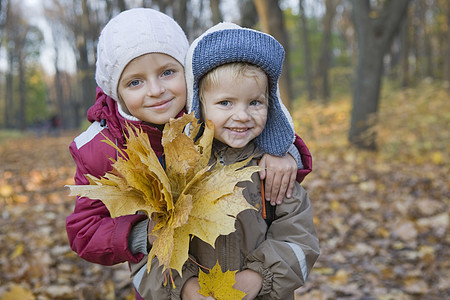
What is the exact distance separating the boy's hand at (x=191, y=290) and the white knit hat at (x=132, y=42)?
0.88 m

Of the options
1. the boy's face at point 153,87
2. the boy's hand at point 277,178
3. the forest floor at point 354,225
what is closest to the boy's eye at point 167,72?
the boy's face at point 153,87

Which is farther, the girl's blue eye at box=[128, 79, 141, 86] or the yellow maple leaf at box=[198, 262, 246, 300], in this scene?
the girl's blue eye at box=[128, 79, 141, 86]

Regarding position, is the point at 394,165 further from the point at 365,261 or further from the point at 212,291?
the point at 212,291

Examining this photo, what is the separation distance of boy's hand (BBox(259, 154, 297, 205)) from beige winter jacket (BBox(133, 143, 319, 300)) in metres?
0.03

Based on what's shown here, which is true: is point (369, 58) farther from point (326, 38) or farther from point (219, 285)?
point (326, 38)

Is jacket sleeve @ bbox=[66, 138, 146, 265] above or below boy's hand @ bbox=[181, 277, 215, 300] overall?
above

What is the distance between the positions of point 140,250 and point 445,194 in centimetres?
501

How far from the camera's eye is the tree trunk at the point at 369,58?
24.1 ft

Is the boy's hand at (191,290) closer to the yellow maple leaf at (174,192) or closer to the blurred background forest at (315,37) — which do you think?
the yellow maple leaf at (174,192)

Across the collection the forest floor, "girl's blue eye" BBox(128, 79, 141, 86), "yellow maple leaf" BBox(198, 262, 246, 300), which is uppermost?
"girl's blue eye" BBox(128, 79, 141, 86)

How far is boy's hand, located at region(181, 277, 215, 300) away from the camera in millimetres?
1482

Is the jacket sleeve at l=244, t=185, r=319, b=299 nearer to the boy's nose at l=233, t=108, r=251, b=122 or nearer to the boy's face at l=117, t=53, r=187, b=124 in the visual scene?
the boy's nose at l=233, t=108, r=251, b=122

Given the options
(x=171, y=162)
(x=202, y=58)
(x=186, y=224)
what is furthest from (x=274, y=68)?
(x=186, y=224)

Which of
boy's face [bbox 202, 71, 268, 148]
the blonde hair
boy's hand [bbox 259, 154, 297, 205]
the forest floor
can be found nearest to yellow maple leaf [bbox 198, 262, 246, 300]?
boy's hand [bbox 259, 154, 297, 205]
